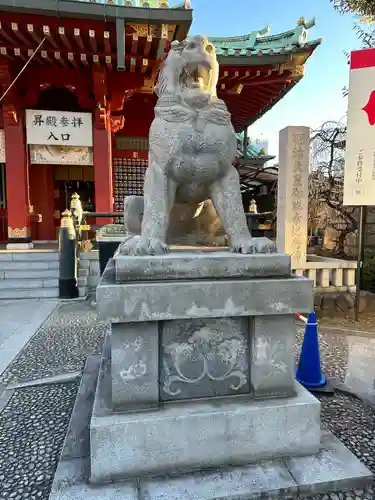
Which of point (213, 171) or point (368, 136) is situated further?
point (368, 136)

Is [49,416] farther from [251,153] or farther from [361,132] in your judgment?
[251,153]

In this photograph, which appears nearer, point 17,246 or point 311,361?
point 311,361

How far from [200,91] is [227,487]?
2.03 meters

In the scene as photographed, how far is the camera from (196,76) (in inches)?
76.2

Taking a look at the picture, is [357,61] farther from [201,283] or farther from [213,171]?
[201,283]

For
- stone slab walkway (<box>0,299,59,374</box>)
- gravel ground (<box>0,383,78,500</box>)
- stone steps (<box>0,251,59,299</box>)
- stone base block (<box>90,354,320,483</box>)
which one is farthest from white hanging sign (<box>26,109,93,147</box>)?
stone base block (<box>90,354,320,483</box>)

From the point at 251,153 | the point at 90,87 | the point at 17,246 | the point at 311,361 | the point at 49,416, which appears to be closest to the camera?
the point at 49,416

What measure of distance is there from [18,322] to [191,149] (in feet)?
12.0

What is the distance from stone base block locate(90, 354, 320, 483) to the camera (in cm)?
151

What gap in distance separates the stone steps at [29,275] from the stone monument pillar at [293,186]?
13.2 ft

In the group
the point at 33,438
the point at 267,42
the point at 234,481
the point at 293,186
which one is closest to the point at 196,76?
the point at 234,481

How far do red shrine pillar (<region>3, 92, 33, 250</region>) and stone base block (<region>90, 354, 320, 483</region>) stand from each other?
23.3 feet

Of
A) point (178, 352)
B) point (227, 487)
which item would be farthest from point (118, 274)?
point (227, 487)

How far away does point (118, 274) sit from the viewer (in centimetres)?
157
